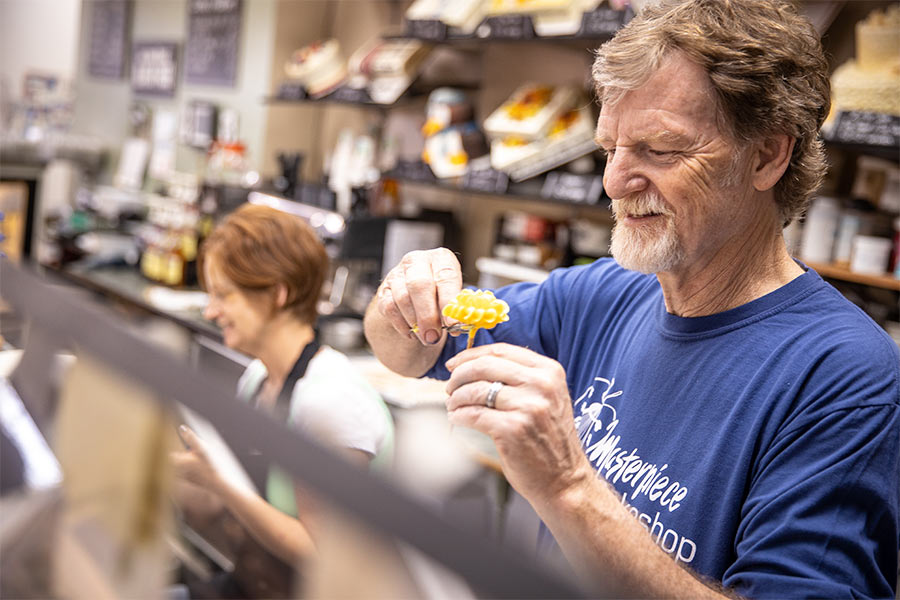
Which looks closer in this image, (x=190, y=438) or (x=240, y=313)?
(x=190, y=438)

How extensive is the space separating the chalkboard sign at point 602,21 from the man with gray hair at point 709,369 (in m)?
2.00

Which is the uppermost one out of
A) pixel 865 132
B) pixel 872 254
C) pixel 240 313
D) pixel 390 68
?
pixel 390 68

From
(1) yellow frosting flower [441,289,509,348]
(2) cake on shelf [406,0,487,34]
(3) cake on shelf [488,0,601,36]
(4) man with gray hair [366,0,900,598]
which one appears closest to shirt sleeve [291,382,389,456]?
(4) man with gray hair [366,0,900,598]

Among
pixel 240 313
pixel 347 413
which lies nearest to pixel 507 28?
pixel 240 313

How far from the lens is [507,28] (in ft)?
12.1

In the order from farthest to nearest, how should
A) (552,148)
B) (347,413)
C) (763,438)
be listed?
1. (552,148)
2. (347,413)
3. (763,438)

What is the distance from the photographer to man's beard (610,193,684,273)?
1.19 meters

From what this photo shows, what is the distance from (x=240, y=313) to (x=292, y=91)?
286 centimetres

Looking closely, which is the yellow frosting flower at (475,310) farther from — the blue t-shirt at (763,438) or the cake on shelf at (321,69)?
the cake on shelf at (321,69)

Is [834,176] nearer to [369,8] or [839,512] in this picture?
[839,512]

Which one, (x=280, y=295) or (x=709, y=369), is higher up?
(x=709, y=369)

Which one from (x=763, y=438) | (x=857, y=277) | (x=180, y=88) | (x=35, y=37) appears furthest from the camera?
(x=35, y=37)

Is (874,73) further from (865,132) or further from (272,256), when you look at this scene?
(272,256)

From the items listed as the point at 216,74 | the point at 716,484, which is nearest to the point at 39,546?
the point at 716,484
